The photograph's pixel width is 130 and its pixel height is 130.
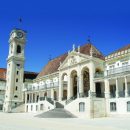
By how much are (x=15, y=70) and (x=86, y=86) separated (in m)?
24.4

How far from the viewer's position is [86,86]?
43.1m

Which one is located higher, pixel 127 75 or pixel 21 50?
pixel 21 50

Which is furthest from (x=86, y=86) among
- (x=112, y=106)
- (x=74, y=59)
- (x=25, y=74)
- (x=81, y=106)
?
(x=25, y=74)

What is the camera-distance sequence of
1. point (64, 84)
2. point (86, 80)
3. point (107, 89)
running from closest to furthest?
point (107, 89)
point (86, 80)
point (64, 84)

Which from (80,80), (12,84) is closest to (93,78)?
(80,80)

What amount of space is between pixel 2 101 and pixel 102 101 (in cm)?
3989

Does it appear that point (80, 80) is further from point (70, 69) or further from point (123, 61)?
point (123, 61)

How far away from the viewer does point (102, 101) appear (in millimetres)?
34781

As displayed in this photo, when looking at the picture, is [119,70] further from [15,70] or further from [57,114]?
[15,70]

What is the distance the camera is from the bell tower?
59.2 metres

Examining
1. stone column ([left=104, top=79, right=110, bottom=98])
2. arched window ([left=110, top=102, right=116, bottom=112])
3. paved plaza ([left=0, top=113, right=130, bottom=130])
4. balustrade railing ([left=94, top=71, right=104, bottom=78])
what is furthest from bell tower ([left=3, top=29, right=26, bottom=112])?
paved plaza ([left=0, top=113, right=130, bottom=130])

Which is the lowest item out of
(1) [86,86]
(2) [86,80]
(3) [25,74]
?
(1) [86,86]

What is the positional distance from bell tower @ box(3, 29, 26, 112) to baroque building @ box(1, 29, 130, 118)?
0.25m

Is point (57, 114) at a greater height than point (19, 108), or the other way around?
point (57, 114)
